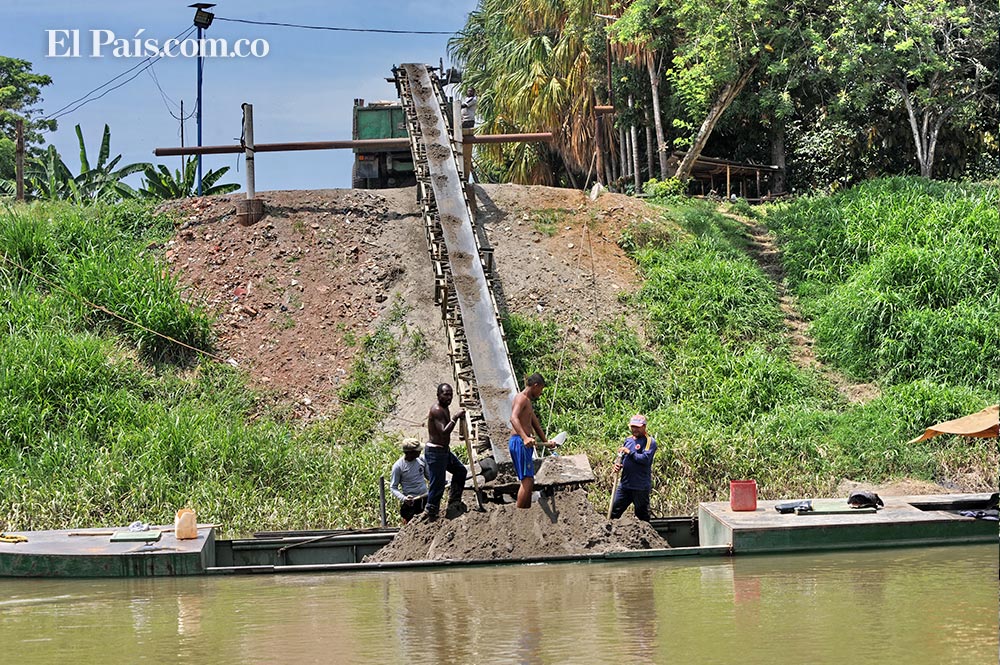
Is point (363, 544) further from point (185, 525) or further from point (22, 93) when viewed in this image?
point (22, 93)

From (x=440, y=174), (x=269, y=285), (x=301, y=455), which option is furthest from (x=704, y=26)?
(x=301, y=455)

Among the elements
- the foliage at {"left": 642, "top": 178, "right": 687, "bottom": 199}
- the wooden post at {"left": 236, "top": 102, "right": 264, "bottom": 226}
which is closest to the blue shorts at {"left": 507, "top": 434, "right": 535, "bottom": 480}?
the wooden post at {"left": 236, "top": 102, "right": 264, "bottom": 226}

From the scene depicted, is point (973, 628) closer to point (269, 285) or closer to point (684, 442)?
point (684, 442)

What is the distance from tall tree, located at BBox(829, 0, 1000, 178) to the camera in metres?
24.9

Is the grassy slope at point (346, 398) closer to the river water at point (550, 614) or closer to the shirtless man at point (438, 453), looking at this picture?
the shirtless man at point (438, 453)

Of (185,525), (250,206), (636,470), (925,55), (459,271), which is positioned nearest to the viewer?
(185,525)

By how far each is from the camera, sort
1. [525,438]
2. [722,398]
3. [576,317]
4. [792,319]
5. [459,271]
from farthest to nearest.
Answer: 1. [792,319]
2. [576,317]
3. [722,398]
4. [459,271]
5. [525,438]

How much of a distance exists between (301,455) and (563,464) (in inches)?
206

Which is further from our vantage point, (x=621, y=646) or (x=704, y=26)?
(x=704, y=26)

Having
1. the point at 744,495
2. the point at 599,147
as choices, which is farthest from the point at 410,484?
the point at 599,147

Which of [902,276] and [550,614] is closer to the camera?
[550,614]

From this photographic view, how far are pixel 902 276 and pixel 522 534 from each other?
10811 mm

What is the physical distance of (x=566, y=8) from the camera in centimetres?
3106

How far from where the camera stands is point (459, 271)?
17438 mm
